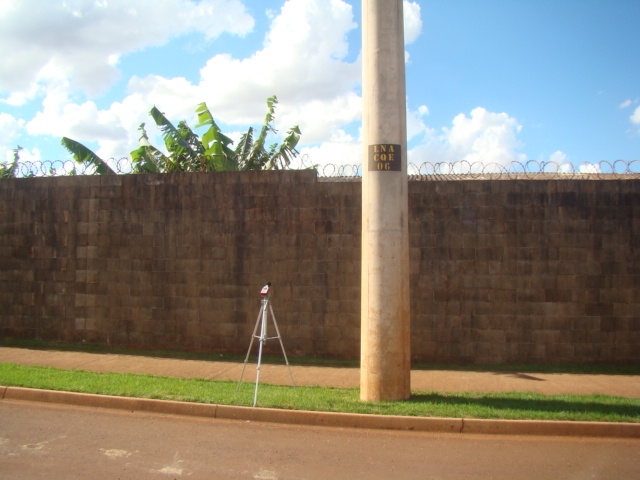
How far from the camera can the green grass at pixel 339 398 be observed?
6699mm

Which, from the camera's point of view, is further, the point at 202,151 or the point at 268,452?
the point at 202,151

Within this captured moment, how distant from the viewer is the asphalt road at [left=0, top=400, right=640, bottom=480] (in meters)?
5.11

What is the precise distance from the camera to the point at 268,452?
5.69 m

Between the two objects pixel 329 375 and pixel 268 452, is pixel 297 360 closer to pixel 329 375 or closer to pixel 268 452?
pixel 329 375

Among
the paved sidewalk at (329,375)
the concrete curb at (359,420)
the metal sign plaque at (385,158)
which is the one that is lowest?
the concrete curb at (359,420)

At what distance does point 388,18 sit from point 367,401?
481 cm

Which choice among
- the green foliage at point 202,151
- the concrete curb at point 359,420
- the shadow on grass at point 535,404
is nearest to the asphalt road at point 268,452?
the concrete curb at point 359,420

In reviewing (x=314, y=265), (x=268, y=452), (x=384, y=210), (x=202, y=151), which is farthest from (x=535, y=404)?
(x=202, y=151)

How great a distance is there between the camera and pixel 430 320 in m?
9.77

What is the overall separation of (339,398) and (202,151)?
26.7 ft

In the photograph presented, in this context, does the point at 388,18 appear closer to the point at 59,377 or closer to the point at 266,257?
the point at 266,257

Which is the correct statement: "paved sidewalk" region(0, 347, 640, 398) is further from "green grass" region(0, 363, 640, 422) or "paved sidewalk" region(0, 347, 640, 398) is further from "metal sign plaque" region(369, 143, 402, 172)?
"metal sign plaque" region(369, 143, 402, 172)

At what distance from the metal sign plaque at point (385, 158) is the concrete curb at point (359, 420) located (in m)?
2.98

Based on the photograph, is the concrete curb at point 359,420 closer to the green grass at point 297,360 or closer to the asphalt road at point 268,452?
the asphalt road at point 268,452
